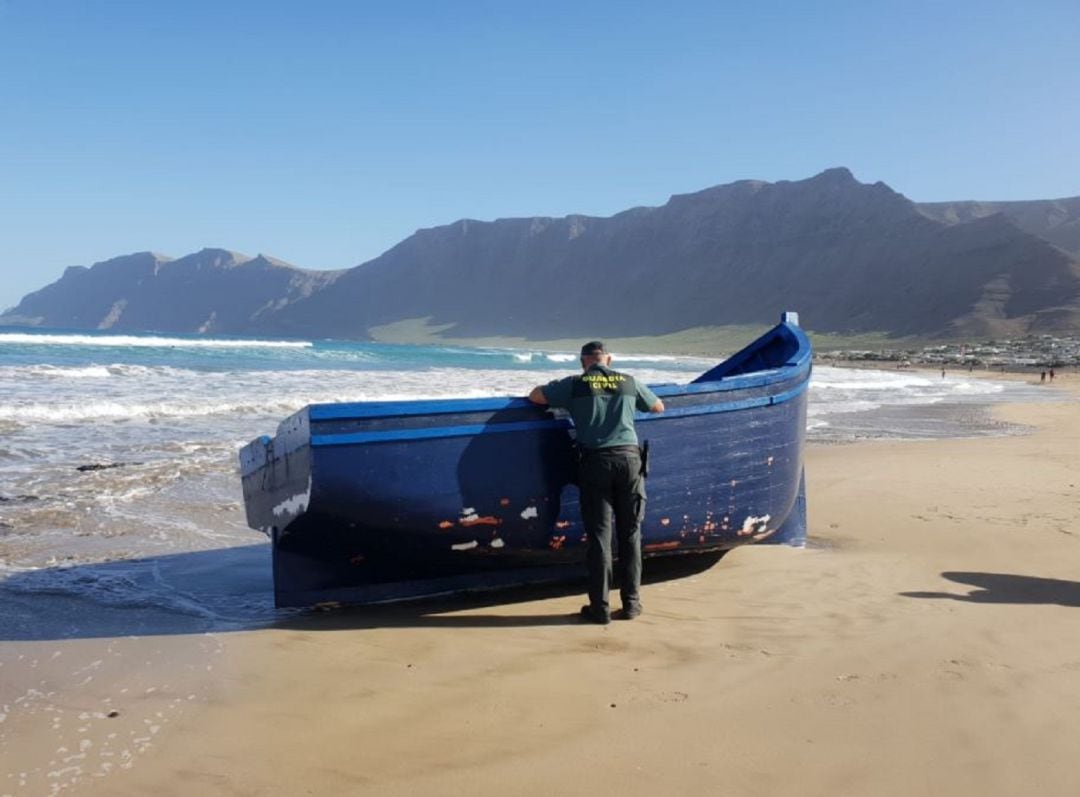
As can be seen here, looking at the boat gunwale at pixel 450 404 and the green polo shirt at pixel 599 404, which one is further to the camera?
the green polo shirt at pixel 599 404

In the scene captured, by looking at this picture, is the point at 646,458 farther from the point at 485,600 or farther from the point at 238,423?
the point at 238,423

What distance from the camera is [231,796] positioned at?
9.60 feet

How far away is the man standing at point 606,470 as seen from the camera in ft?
16.6

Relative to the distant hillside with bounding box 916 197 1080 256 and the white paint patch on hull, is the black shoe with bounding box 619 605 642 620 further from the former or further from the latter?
the distant hillside with bounding box 916 197 1080 256

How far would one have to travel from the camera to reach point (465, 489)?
505 cm

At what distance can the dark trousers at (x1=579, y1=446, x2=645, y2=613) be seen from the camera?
505 cm

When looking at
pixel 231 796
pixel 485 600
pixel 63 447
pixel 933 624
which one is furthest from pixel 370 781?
pixel 63 447

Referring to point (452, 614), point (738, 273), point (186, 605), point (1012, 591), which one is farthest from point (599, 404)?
point (738, 273)

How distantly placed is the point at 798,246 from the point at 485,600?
146 meters

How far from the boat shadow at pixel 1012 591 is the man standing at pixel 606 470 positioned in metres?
1.84

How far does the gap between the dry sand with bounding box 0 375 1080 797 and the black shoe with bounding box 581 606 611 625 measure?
12cm

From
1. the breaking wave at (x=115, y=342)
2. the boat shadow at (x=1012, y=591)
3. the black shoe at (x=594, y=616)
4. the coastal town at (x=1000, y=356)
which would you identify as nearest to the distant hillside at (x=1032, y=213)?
the coastal town at (x=1000, y=356)

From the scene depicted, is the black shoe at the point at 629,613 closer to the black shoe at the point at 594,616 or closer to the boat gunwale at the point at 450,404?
the black shoe at the point at 594,616

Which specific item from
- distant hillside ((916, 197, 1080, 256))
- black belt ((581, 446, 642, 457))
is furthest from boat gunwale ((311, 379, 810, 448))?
distant hillside ((916, 197, 1080, 256))
